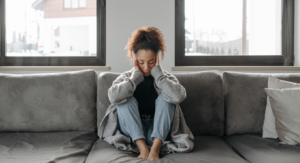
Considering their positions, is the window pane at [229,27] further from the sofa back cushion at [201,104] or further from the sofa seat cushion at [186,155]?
the sofa seat cushion at [186,155]

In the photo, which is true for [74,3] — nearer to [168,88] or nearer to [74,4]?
[74,4]

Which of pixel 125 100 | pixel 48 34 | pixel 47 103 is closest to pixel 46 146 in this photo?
pixel 47 103

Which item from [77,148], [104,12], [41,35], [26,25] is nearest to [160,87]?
[77,148]

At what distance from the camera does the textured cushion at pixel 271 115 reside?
1.27 meters

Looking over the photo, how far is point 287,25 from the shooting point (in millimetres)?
2018

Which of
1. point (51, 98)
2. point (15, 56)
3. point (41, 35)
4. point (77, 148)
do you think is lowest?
point (77, 148)

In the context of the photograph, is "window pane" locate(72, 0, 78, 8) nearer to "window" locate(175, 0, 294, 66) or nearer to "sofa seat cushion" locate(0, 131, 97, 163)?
"window" locate(175, 0, 294, 66)

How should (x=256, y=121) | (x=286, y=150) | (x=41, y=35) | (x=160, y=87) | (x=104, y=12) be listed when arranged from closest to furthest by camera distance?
(x=286, y=150) < (x=160, y=87) < (x=256, y=121) < (x=104, y=12) < (x=41, y=35)

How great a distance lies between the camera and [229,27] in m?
2.07

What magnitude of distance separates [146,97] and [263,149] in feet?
2.35

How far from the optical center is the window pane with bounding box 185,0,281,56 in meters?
2.06

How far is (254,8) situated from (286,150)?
1503 millimetres

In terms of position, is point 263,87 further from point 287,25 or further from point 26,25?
point 26,25

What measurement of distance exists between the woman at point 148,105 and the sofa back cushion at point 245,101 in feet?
1.19
